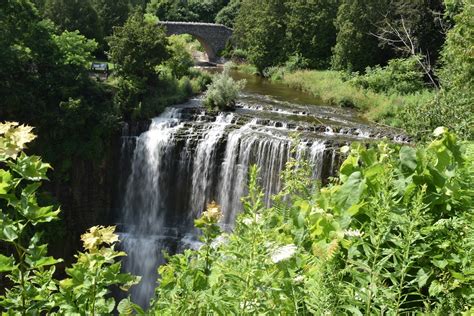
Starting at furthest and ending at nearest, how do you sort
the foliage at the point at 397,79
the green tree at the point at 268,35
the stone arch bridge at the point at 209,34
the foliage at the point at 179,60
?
1. the stone arch bridge at the point at 209,34
2. the green tree at the point at 268,35
3. the foliage at the point at 397,79
4. the foliage at the point at 179,60

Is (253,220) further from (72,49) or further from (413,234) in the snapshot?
(72,49)

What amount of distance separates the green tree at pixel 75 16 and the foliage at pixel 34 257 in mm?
27139

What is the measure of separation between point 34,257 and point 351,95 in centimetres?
1936

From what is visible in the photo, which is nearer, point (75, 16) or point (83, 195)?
point (83, 195)

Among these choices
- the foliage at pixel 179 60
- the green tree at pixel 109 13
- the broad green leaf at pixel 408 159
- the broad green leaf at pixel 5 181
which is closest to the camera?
the broad green leaf at pixel 5 181

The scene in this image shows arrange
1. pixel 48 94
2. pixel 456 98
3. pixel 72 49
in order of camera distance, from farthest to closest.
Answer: pixel 72 49 < pixel 48 94 < pixel 456 98

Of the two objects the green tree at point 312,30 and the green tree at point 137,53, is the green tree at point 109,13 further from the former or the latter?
the green tree at point 137,53

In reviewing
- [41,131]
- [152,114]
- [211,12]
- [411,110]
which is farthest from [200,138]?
[211,12]

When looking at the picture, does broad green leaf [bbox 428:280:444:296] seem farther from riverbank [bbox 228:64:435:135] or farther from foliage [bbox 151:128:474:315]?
riverbank [bbox 228:64:435:135]

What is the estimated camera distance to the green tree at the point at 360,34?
24.2 m

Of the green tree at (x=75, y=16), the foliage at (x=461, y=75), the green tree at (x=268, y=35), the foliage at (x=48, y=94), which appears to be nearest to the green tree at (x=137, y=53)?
the foliage at (x=48, y=94)

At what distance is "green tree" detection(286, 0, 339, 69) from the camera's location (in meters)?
28.7

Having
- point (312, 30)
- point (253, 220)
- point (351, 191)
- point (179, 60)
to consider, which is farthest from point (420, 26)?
point (253, 220)

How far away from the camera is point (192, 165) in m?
13.3
